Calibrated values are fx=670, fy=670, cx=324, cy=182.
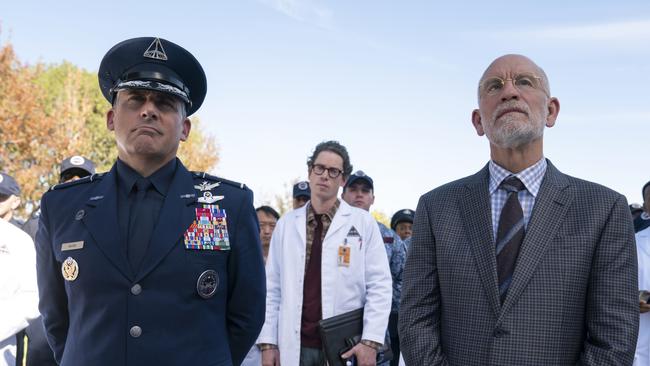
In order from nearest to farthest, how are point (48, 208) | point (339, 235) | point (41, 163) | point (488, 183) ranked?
point (48, 208) < point (488, 183) < point (339, 235) < point (41, 163)

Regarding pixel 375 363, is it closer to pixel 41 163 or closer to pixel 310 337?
pixel 310 337

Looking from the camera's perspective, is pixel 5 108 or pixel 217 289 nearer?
pixel 217 289

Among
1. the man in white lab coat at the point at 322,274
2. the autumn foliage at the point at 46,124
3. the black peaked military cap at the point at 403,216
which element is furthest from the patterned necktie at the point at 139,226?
the autumn foliage at the point at 46,124

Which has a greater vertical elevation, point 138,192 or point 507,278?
point 138,192

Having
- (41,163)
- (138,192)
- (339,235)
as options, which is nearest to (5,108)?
(41,163)

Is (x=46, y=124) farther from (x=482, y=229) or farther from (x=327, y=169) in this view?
(x=482, y=229)

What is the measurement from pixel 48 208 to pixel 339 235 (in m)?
2.71

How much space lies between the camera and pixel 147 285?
2.48m

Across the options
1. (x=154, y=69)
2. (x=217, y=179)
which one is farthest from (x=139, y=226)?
(x=154, y=69)

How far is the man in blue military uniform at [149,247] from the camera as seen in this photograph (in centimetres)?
247

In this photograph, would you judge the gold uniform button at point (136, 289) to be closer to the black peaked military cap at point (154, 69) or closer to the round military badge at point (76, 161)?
the black peaked military cap at point (154, 69)

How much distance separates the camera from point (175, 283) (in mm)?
2514

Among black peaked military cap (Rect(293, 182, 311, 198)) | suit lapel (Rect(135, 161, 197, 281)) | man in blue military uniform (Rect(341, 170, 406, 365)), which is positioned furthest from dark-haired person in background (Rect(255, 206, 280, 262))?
suit lapel (Rect(135, 161, 197, 281))

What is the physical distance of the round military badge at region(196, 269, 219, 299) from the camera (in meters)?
2.55
